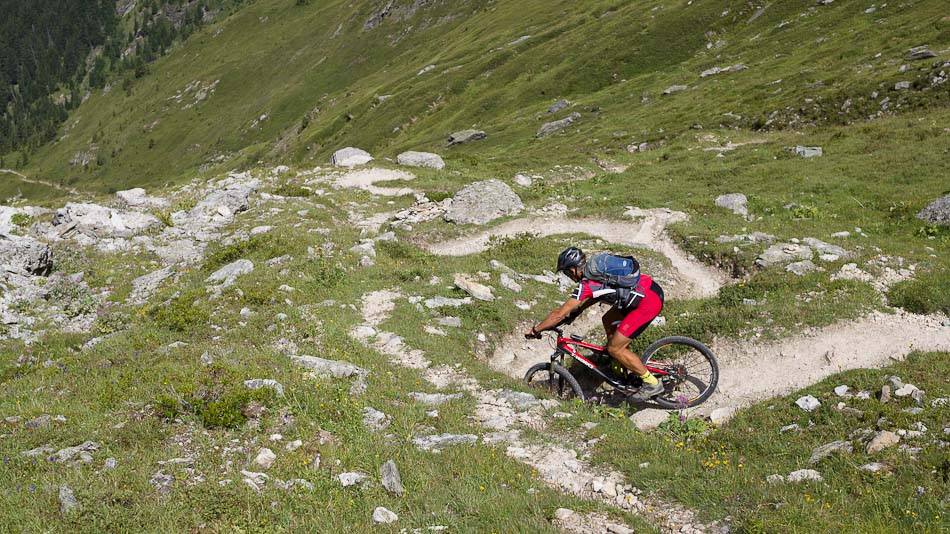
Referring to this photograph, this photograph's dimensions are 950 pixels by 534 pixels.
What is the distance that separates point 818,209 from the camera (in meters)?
24.4

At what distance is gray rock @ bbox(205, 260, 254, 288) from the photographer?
709 inches

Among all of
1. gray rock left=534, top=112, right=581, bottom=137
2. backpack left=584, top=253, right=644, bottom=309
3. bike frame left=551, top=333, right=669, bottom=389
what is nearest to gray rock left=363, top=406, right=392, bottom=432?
bike frame left=551, top=333, right=669, bottom=389

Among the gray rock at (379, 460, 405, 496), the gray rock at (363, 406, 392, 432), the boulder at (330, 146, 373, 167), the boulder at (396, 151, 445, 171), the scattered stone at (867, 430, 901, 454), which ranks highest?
the gray rock at (379, 460, 405, 496)

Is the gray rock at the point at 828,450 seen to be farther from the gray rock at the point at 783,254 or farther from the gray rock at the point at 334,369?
the gray rock at the point at 783,254

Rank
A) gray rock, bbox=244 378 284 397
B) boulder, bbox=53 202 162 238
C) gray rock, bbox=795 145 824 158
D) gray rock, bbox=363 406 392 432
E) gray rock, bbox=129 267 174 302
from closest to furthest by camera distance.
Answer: gray rock, bbox=363 406 392 432, gray rock, bbox=244 378 284 397, gray rock, bbox=129 267 174 302, boulder, bbox=53 202 162 238, gray rock, bbox=795 145 824 158

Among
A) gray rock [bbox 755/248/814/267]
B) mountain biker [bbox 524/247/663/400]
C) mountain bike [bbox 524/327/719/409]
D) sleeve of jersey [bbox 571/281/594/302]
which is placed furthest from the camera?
gray rock [bbox 755/248/814/267]

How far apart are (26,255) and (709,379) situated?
23076 mm

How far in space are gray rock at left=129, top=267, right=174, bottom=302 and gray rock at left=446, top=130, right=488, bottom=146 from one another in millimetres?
52066

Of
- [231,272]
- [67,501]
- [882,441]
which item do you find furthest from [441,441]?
[231,272]

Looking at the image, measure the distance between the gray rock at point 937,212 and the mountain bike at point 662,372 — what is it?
1527 centimetres

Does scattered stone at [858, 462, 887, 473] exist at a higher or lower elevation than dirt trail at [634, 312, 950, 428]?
higher

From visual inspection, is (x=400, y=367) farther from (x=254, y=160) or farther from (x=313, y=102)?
(x=313, y=102)

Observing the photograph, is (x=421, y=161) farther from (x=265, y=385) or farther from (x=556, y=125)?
(x=265, y=385)

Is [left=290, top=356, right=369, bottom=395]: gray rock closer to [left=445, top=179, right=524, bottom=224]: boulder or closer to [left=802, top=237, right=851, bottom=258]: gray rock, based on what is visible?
[left=802, top=237, right=851, bottom=258]: gray rock
